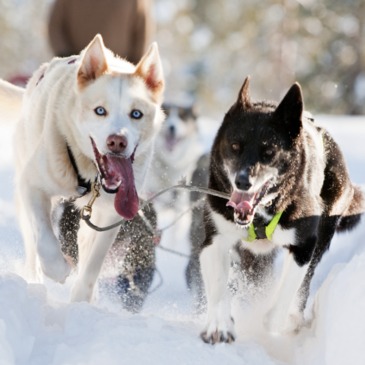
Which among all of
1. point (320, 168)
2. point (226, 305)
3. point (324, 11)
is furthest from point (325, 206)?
point (324, 11)

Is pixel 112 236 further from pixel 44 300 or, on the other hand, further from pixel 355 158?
pixel 355 158

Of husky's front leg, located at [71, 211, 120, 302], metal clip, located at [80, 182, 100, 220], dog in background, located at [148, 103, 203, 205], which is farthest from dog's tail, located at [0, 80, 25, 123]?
dog in background, located at [148, 103, 203, 205]

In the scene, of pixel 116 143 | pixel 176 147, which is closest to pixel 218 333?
pixel 116 143

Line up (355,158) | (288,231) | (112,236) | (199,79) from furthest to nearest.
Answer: (199,79) → (355,158) → (112,236) → (288,231)

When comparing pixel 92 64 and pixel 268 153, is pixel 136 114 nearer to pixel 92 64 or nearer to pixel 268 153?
pixel 92 64

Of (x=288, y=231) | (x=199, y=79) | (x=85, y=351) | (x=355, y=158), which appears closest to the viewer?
(x=85, y=351)

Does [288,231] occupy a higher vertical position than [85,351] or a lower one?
higher

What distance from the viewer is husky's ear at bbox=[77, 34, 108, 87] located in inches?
139

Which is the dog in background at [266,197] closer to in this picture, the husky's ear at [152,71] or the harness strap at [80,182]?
the husky's ear at [152,71]

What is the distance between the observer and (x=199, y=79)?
108 ft

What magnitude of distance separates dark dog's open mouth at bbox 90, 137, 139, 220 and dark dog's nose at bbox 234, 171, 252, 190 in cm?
54

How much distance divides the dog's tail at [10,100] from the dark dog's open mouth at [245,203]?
5.73 ft

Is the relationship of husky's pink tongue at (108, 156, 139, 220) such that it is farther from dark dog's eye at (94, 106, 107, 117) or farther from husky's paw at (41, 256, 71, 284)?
husky's paw at (41, 256, 71, 284)

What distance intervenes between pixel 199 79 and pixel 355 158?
2593 cm
